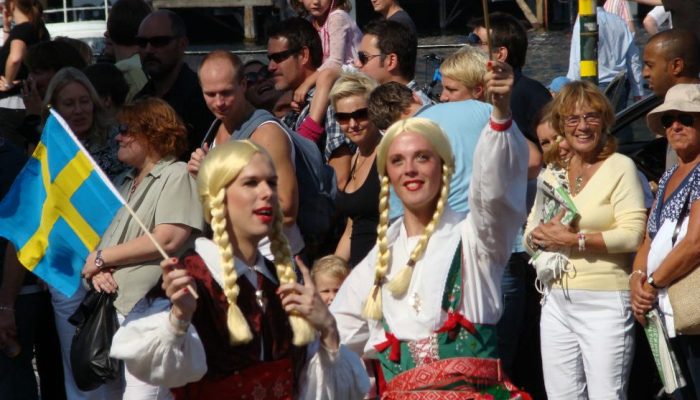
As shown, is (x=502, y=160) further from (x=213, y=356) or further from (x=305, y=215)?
(x=305, y=215)

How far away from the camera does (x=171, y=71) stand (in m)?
8.20

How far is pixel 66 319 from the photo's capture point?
7.32m

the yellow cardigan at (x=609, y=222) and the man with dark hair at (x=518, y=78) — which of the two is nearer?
the yellow cardigan at (x=609, y=222)

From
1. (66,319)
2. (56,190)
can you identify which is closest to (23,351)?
(66,319)

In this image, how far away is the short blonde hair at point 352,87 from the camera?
7336 mm

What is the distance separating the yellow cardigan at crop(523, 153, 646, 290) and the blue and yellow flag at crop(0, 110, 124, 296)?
253 cm

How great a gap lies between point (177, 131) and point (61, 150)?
4.46 ft

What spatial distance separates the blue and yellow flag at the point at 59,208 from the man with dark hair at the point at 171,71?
2.26 meters

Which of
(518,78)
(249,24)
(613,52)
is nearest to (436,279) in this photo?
(518,78)

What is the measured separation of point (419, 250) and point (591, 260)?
2079 mm

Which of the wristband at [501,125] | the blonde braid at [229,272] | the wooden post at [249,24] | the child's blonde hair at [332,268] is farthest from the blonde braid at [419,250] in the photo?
the wooden post at [249,24]

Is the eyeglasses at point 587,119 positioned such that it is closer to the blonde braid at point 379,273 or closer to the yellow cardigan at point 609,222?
the yellow cardigan at point 609,222

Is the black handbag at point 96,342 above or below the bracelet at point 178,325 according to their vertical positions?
below

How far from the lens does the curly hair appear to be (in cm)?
661
